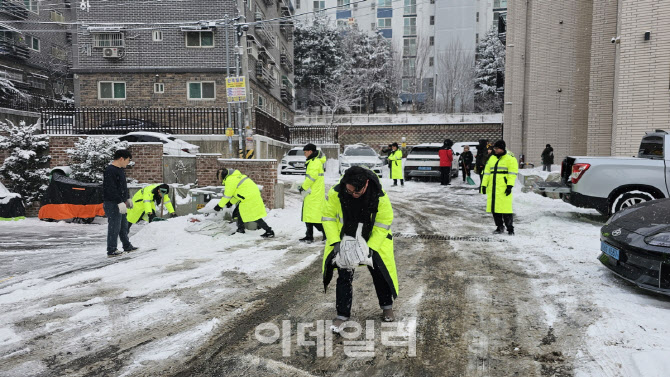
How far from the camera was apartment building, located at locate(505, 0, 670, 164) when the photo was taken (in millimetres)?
12172

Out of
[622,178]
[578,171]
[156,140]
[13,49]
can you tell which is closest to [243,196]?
[578,171]

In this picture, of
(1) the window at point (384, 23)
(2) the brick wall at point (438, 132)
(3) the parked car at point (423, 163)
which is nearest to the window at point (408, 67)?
(1) the window at point (384, 23)

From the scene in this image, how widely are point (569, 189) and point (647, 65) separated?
5.25m

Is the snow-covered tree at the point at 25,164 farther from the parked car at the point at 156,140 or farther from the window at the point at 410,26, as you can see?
the window at the point at 410,26

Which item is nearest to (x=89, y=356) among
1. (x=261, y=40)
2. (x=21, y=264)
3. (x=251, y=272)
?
(x=251, y=272)

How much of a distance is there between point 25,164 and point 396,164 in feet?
38.8

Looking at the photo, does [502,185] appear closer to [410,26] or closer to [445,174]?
[445,174]

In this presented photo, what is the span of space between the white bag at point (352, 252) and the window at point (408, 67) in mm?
51176

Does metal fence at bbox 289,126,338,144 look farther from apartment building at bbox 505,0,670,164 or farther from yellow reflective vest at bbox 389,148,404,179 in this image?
yellow reflective vest at bbox 389,148,404,179

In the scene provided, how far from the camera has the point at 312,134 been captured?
33.6m

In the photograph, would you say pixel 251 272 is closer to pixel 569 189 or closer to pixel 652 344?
pixel 652 344

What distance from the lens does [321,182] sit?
850cm

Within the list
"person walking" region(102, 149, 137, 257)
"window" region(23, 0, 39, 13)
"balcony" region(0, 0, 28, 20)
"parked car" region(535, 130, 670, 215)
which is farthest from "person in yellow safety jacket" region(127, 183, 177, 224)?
"window" region(23, 0, 39, 13)

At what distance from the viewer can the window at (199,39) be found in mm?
25000
